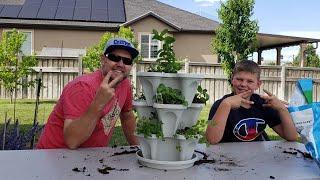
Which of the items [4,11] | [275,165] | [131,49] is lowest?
[275,165]

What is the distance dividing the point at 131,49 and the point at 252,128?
910 millimetres

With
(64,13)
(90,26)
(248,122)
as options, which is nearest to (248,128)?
(248,122)

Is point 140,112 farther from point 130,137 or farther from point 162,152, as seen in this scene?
point 130,137

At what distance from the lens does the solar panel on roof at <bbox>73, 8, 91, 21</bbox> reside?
1775 centimetres

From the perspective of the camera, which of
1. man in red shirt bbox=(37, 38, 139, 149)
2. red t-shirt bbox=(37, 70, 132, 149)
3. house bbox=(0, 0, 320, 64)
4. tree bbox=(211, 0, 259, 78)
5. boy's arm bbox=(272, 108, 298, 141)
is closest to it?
man in red shirt bbox=(37, 38, 139, 149)

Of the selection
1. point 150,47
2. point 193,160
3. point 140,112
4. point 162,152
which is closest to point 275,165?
point 193,160

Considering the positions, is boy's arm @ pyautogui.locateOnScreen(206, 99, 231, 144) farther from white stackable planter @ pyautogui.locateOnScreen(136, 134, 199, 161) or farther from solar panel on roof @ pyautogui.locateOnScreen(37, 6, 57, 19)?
solar panel on roof @ pyautogui.locateOnScreen(37, 6, 57, 19)

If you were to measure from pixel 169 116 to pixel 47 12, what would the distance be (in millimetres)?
17532

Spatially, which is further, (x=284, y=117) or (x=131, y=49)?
(x=284, y=117)

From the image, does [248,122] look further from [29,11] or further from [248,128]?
[29,11]

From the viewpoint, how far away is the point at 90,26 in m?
17.2

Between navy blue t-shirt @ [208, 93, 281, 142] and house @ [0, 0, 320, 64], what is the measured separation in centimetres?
1455

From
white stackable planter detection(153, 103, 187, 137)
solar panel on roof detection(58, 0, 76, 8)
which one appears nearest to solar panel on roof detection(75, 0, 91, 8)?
solar panel on roof detection(58, 0, 76, 8)

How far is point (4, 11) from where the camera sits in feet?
58.3
